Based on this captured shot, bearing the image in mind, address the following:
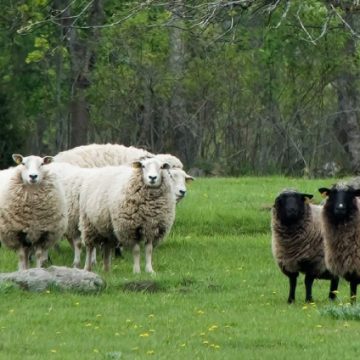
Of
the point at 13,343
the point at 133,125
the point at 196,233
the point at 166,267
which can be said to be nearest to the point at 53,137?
the point at 133,125

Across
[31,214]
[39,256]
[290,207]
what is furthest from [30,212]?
[290,207]

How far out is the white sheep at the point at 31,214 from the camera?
1700cm

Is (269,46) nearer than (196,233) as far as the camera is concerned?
No

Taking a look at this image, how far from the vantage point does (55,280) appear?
14.4m

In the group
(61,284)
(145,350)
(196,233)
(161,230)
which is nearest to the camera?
(145,350)

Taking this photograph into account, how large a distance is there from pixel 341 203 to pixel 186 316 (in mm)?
2428

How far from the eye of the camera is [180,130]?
3428 cm

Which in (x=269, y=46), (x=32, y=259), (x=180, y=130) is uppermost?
(x=269, y=46)

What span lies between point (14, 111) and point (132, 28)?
14.7 feet

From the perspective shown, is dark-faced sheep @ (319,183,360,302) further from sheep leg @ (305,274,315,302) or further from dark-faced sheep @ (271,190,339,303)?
sheep leg @ (305,274,315,302)

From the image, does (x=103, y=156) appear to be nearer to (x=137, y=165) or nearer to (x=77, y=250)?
(x=77, y=250)

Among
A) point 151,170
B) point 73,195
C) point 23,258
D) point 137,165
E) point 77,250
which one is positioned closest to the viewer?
point 23,258

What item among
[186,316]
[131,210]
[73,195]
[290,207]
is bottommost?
[186,316]

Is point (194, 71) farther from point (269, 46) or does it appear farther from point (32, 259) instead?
point (32, 259)
